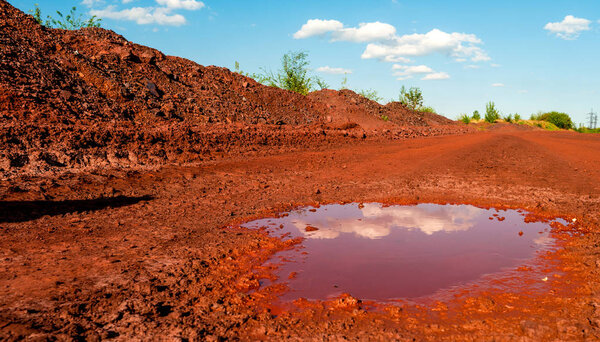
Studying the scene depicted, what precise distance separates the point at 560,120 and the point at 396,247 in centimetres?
3602

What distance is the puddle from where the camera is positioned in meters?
4.30

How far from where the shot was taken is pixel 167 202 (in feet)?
24.6

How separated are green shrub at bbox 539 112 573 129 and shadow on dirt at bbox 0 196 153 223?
3651cm

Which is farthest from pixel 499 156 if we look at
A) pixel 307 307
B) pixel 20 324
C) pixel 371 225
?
pixel 20 324

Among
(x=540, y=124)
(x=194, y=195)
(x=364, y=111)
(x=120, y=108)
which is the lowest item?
(x=194, y=195)

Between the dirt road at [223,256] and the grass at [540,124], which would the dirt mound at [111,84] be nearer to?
the dirt road at [223,256]

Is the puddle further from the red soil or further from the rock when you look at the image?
the rock

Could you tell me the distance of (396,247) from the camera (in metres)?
5.39

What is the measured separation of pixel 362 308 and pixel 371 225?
2.67 m

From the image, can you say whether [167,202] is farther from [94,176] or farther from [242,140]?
[242,140]

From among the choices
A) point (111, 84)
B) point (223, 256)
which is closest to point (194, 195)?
point (223, 256)

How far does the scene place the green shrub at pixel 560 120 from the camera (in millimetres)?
34656

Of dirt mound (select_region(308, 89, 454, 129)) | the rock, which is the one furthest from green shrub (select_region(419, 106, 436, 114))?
the rock

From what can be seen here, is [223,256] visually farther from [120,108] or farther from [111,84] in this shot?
[111,84]
